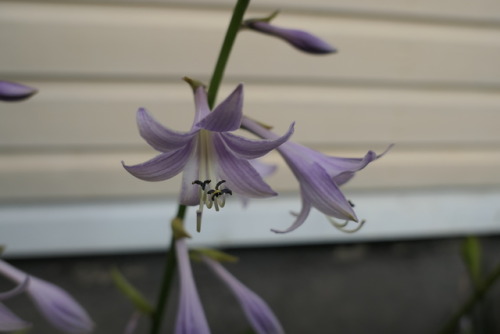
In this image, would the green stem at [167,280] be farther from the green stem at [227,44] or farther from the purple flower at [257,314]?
the green stem at [227,44]

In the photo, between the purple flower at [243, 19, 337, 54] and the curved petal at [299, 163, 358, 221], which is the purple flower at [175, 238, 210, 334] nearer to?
the curved petal at [299, 163, 358, 221]

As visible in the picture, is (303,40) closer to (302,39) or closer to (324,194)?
(302,39)

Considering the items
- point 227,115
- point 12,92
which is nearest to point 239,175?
point 227,115

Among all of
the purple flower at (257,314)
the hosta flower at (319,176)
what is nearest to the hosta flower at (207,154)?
the hosta flower at (319,176)

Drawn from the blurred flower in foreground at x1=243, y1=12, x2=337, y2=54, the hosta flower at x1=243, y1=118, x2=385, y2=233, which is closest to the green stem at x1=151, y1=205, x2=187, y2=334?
the hosta flower at x1=243, y1=118, x2=385, y2=233

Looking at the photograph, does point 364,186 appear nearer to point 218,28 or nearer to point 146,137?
point 218,28

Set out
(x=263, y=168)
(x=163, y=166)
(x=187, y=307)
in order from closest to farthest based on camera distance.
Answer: (x=163, y=166)
(x=187, y=307)
(x=263, y=168)

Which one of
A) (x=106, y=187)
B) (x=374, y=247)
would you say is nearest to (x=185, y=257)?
(x=106, y=187)
